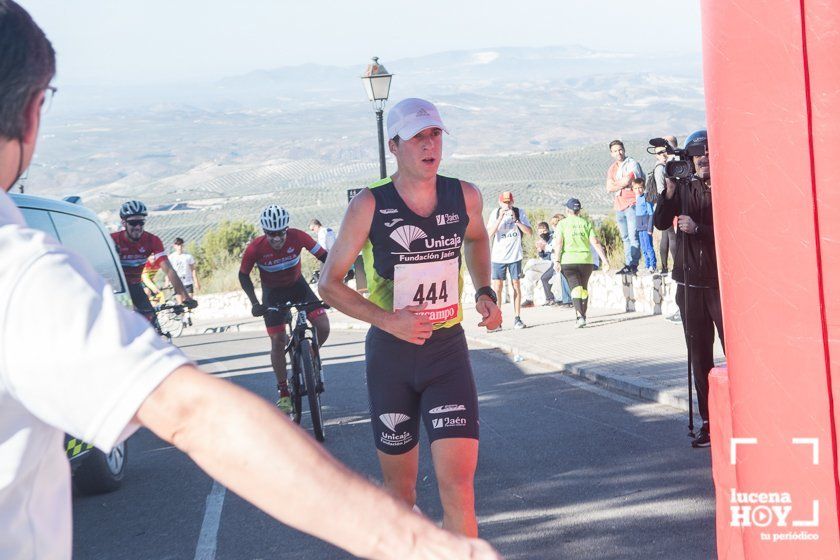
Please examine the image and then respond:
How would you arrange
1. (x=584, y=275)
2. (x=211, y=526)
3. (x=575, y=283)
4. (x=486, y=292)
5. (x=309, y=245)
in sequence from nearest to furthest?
(x=486, y=292) → (x=211, y=526) → (x=309, y=245) → (x=584, y=275) → (x=575, y=283)

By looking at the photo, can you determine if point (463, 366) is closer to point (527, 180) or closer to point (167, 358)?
point (167, 358)

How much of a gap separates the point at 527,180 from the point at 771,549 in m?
119

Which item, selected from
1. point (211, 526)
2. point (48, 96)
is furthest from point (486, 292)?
point (48, 96)

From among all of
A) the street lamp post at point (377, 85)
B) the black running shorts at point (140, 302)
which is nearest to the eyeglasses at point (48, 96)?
the black running shorts at point (140, 302)

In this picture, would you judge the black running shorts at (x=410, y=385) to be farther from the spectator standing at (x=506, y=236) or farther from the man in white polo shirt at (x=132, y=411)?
the spectator standing at (x=506, y=236)

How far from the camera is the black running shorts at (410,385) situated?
4.98m

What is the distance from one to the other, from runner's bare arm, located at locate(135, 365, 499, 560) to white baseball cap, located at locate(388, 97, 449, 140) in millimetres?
3776

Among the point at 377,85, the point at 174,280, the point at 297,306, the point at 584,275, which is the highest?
the point at 377,85

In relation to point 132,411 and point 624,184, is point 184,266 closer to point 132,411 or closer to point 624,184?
point 624,184

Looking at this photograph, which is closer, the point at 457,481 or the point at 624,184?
the point at 457,481

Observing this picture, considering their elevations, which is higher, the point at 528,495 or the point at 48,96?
the point at 48,96

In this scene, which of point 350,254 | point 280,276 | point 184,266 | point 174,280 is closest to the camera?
point 350,254

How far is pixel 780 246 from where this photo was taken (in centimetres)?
366

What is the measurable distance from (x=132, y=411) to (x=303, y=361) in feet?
27.6
